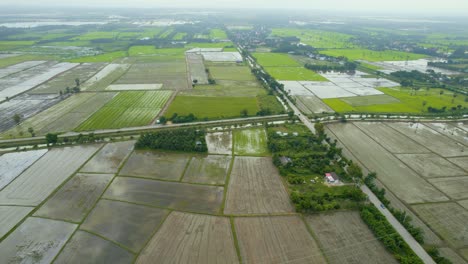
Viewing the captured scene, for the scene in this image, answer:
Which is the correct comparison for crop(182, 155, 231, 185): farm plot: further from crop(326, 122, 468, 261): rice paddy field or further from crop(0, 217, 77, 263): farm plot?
crop(326, 122, 468, 261): rice paddy field

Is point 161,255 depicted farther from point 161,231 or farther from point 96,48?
point 96,48

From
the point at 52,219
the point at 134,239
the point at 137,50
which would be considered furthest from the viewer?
the point at 137,50

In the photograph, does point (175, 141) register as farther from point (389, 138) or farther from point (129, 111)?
point (389, 138)

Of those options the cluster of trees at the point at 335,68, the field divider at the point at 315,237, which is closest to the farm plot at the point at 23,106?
the field divider at the point at 315,237

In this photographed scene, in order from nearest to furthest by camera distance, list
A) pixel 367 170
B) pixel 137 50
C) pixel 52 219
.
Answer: pixel 52 219 → pixel 367 170 → pixel 137 50

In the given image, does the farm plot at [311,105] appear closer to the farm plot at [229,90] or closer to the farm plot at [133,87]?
the farm plot at [229,90]

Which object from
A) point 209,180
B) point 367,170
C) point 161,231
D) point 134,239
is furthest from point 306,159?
point 134,239

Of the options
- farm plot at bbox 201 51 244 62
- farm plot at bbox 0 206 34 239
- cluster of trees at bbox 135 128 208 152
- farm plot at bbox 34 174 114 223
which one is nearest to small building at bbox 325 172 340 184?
cluster of trees at bbox 135 128 208 152
